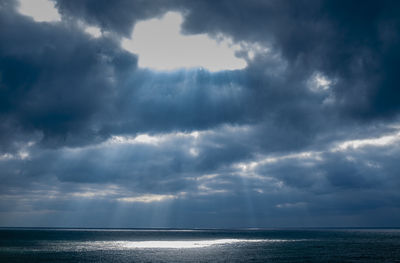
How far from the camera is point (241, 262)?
6544cm

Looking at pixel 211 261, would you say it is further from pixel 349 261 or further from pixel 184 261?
pixel 349 261

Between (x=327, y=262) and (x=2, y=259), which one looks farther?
(x=2, y=259)

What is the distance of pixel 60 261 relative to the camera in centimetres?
6575

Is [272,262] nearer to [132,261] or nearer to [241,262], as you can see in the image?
[241,262]

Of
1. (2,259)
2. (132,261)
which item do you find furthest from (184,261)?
(2,259)

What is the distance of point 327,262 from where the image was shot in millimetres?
63375

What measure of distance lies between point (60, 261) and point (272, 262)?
136 feet

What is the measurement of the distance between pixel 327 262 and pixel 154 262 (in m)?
33.2

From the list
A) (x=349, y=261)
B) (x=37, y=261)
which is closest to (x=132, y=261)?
(x=37, y=261)

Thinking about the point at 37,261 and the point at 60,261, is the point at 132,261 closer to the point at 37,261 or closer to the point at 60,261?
the point at 60,261

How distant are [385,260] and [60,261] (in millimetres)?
63985

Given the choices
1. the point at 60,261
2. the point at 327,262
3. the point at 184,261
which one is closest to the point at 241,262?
the point at 184,261

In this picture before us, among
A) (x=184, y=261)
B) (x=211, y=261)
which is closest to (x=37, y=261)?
(x=184, y=261)

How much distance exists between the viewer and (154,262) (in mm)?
65812
